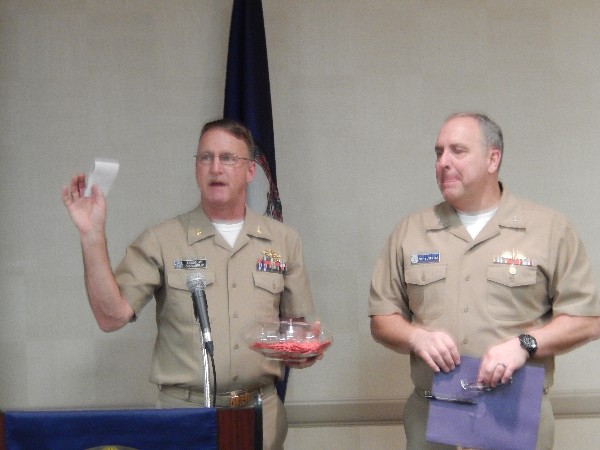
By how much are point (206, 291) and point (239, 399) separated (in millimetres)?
382

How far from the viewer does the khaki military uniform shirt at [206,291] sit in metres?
2.85

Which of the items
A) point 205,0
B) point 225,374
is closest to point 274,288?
point 225,374

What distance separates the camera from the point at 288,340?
2674 mm

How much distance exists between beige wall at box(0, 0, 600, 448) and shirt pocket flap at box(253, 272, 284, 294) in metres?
1.05

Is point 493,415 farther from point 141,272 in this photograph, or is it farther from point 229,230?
point 141,272

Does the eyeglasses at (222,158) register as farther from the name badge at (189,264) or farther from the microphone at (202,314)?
the microphone at (202,314)

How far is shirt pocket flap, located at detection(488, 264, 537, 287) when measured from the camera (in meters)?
2.71

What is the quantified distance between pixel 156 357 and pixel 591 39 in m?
2.63

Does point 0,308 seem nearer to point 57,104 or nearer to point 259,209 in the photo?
point 57,104

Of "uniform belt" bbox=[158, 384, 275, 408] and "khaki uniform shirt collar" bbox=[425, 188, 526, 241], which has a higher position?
"khaki uniform shirt collar" bbox=[425, 188, 526, 241]

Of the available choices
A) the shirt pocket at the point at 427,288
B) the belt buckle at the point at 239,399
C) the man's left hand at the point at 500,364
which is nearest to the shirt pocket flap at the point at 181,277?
the belt buckle at the point at 239,399

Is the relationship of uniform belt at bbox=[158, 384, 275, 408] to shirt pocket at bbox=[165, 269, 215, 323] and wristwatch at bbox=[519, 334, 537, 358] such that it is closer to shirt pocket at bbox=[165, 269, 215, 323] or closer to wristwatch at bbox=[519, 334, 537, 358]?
shirt pocket at bbox=[165, 269, 215, 323]

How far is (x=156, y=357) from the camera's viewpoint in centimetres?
293

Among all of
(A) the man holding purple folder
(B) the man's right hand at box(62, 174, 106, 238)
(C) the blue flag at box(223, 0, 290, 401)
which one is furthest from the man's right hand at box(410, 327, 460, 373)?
(C) the blue flag at box(223, 0, 290, 401)
